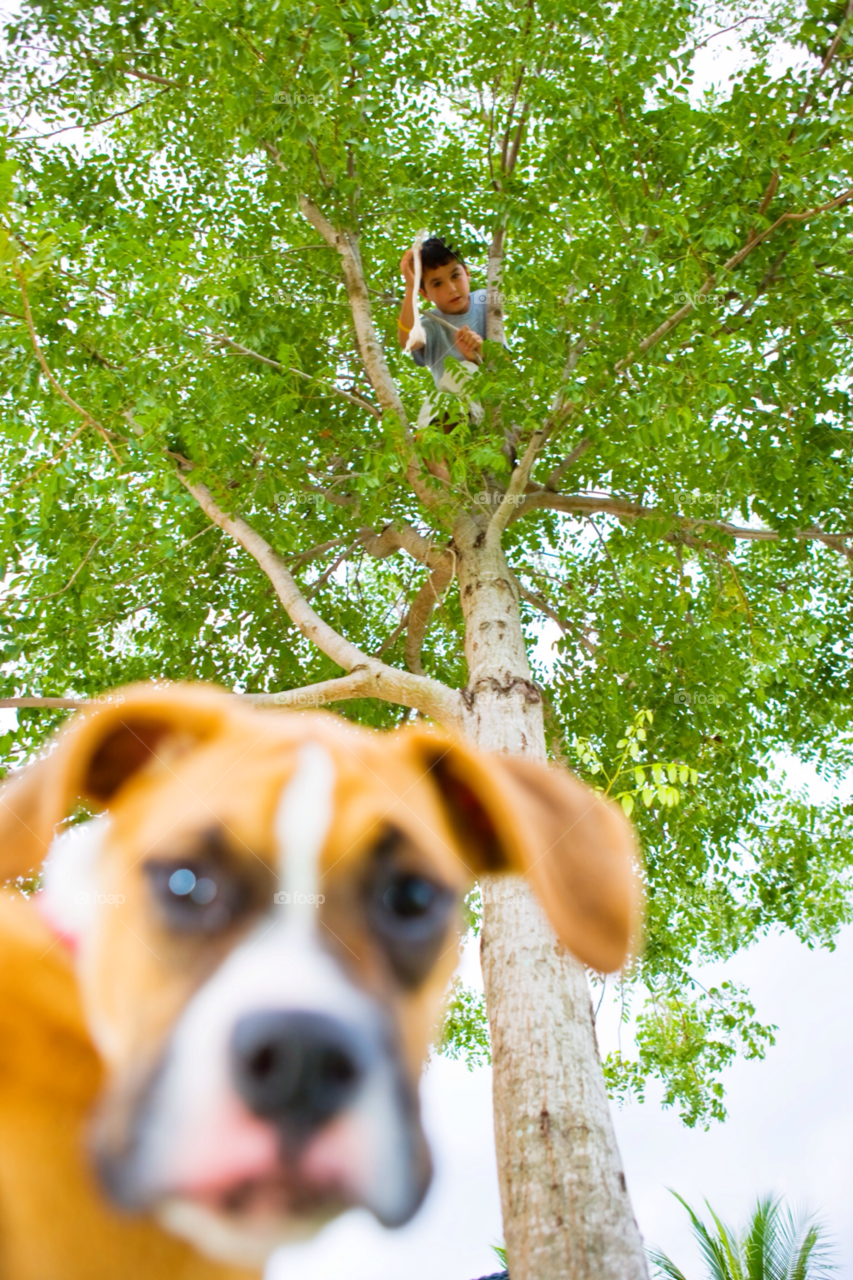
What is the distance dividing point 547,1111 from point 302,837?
1277mm

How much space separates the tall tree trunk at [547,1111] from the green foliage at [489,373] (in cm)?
58

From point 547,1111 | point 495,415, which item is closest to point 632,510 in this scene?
point 495,415

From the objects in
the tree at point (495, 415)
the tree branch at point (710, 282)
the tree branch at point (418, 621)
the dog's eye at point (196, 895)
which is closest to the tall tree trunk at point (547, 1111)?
the tree at point (495, 415)

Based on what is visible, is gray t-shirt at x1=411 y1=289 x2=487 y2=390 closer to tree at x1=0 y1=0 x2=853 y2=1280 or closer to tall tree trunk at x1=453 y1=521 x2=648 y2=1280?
tree at x1=0 y1=0 x2=853 y2=1280

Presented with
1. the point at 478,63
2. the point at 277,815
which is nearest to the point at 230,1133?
the point at 277,815

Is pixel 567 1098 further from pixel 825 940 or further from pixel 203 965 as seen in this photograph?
pixel 825 940

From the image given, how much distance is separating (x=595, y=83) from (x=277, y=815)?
3610 millimetres

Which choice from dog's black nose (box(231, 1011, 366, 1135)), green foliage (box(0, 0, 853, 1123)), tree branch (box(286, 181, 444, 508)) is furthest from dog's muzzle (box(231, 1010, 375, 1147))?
tree branch (box(286, 181, 444, 508))

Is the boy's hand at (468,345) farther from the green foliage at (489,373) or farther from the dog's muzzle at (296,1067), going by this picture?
the dog's muzzle at (296,1067)

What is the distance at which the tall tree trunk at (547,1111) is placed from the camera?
1.29 meters

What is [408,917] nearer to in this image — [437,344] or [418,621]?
[437,344]

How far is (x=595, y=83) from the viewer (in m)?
3.16

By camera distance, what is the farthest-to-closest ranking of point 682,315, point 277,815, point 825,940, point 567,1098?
point 825,940
point 682,315
point 567,1098
point 277,815

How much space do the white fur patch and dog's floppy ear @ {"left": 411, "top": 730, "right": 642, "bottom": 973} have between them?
0.27m
